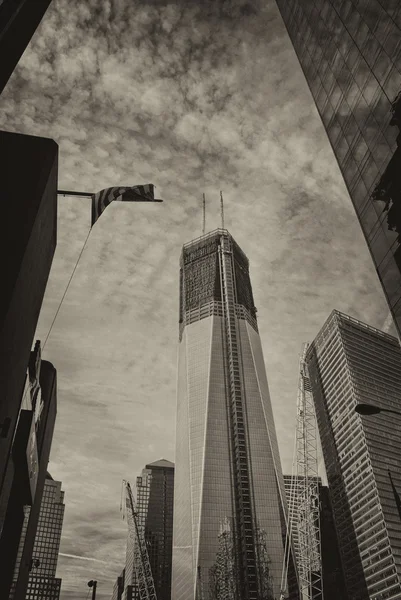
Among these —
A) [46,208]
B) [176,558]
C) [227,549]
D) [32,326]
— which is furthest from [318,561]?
[46,208]

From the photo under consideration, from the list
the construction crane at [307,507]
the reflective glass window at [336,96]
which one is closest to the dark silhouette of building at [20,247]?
the reflective glass window at [336,96]

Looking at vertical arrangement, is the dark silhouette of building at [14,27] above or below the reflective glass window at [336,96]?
below

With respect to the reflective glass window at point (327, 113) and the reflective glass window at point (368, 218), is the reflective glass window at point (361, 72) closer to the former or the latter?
the reflective glass window at point (327, 113)

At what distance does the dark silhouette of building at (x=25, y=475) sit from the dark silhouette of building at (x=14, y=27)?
34304 millimetres

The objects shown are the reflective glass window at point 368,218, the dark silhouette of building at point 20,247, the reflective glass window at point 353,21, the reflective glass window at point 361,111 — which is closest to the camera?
the reflective glass window at point 368,218

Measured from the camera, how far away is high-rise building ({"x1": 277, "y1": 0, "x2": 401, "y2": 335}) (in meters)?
32.0

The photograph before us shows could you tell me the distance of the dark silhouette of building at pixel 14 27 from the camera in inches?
1057

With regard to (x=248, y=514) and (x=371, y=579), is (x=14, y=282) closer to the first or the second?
(x=248, y=514)

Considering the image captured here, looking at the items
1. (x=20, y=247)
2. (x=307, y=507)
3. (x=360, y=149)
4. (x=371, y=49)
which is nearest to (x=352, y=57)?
(x=371, y=49)

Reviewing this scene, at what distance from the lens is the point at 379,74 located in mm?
33750

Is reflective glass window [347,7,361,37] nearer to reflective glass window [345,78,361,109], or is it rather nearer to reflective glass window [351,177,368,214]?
reflective glass window [345,78,361,109]

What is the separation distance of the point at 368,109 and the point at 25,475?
5714 cm

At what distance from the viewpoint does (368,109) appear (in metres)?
35.4

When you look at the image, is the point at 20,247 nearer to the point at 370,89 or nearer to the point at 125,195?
the point at 125,195
